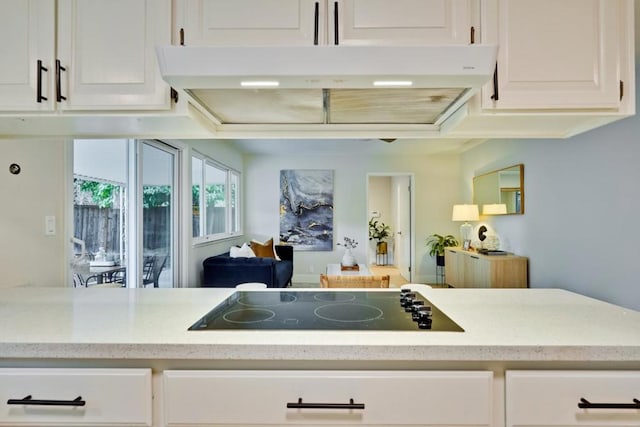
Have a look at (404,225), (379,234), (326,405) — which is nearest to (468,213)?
(404,225)

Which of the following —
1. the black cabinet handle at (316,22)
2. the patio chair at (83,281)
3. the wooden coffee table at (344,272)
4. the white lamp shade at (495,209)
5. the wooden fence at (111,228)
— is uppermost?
the black cabinet handle at (316,22)

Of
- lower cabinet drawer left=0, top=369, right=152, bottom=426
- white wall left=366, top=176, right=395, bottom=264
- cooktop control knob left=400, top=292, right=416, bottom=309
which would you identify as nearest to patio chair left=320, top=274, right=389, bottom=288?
cooktop control knob left=400, top=292, right=416, bottom=309

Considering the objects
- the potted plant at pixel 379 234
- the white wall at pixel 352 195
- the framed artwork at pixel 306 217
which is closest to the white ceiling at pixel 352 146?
the white wall at pixel 352 195

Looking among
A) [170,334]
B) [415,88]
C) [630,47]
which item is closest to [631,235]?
[630,47]

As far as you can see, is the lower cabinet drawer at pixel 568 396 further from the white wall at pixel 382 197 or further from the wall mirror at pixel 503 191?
the white wall at pixel 382 197

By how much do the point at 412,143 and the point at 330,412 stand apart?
5.23 m

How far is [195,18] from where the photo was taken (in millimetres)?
1192

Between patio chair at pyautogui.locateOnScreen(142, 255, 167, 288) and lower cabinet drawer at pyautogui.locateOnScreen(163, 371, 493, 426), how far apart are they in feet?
9.90

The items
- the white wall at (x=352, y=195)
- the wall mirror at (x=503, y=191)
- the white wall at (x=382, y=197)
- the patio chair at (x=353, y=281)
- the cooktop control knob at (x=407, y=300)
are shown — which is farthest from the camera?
the white wall at (x=382, y=197)

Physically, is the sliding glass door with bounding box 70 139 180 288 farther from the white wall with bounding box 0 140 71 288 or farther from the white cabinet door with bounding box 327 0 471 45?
the white cabinet door with bounding box 327 0 471 45

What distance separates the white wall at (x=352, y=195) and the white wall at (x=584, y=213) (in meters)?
1.96

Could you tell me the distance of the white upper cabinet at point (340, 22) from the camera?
1.17 m

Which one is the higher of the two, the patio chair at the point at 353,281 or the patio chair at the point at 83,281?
the patio chair at the point at 83,281

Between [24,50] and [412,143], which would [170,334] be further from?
[412,143]
